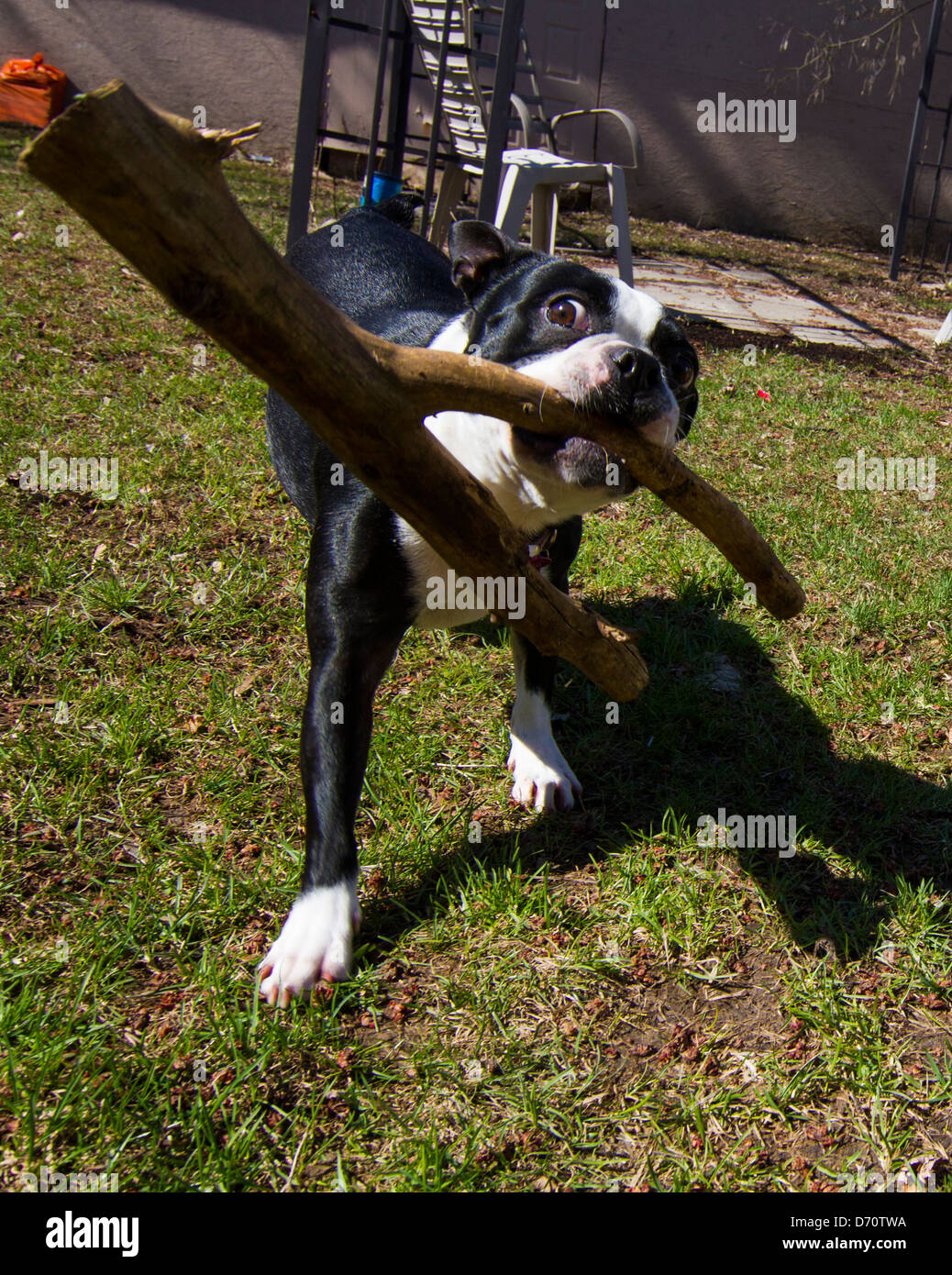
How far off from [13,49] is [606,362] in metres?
11.0

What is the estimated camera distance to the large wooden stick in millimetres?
1252

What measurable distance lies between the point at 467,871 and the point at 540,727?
56 cm

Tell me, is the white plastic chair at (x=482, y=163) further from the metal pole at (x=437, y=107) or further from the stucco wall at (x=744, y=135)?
the stucco wall at (x=744, y=135)

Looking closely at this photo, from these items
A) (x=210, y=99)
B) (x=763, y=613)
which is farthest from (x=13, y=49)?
(x=763, y=613)

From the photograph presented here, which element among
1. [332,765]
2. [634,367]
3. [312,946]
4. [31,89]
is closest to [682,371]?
[634,367]

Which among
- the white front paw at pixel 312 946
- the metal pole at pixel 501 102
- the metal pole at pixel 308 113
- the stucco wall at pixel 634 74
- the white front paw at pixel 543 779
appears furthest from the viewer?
the stucco wall at pixel 634 74

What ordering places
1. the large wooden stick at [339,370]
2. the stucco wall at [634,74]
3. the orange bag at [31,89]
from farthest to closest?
the stucco wall at [634,74], the orange bag at [31,89], the large wooden stick at [339,370]

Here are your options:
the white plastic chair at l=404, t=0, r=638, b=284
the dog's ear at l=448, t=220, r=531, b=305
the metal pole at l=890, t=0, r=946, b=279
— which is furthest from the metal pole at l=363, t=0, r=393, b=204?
the metal pole at l=890, t=0, r=946, b=279

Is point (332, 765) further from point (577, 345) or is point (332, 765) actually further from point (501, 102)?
point (501, 102)

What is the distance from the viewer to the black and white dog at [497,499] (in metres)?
2.11

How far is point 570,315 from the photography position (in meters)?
2.36

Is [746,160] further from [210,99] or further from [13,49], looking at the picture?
[13,49]

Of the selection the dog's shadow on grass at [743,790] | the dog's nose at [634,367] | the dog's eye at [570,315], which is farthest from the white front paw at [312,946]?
the dog's eye at [570,315]

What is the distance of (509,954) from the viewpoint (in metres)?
2.24
